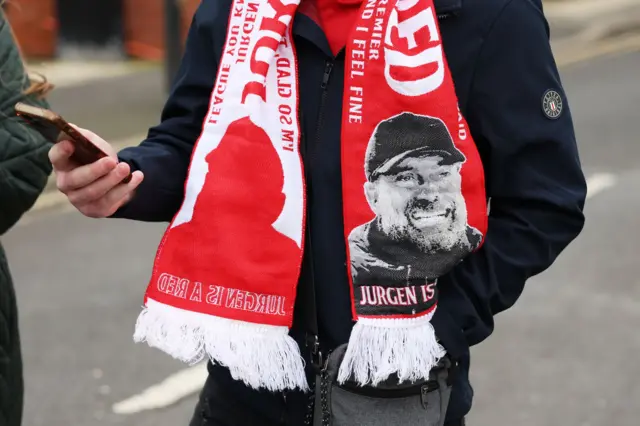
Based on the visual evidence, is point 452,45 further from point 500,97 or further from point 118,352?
point 118,352

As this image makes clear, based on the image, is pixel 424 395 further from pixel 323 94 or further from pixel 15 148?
pixel 15 148

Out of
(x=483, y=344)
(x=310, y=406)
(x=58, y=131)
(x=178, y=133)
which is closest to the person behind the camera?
A: (x=58, y=131)

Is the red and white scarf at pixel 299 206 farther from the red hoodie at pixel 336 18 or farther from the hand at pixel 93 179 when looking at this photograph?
the hand at pixel 93 179

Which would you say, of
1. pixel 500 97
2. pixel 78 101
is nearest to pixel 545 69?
pixel 500 97

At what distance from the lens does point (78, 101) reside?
447 inches

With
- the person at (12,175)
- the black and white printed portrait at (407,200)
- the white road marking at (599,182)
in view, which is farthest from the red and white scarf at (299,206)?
the white road marking at (599,182)

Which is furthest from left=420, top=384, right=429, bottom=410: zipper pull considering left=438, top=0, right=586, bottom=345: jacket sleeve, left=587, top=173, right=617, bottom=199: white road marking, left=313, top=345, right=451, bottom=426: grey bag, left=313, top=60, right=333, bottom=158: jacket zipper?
left=587, top=173, right=617, bottom=199: white road marking

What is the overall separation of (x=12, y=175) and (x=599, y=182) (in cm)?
635

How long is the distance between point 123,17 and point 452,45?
42.1ft

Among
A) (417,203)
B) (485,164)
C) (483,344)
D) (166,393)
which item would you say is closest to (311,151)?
(417,203)

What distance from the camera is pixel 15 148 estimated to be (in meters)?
2.27

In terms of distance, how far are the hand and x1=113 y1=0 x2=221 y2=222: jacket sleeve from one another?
0.45 feet

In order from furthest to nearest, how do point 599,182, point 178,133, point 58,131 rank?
point 599,182
point 178,133
point 58,131

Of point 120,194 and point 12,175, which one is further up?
point 120,194
